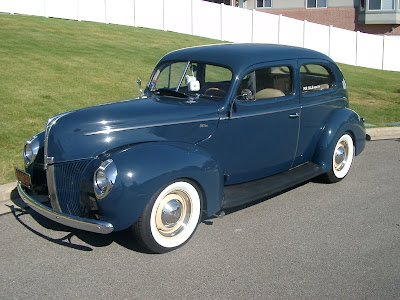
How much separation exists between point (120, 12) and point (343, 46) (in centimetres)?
1111

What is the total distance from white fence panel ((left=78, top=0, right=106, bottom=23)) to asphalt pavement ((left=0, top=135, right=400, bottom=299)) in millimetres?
17047

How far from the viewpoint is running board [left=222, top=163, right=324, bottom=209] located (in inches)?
202

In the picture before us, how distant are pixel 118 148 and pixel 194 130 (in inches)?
33.2

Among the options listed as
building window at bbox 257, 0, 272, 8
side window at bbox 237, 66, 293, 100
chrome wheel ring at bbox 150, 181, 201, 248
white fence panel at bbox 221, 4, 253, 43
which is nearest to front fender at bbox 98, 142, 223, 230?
chrome wheel ring at bbox 150, 181, 201, 248

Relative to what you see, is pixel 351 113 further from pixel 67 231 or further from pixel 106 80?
pixel 106 80

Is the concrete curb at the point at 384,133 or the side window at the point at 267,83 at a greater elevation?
the side window at the point at 267,83

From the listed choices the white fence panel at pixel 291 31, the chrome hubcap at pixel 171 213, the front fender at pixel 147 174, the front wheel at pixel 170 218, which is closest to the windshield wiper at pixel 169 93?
the front fender at pixel 147 174

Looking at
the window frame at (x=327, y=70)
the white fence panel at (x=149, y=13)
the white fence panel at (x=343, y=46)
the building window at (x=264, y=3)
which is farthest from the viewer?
the building window at (x=264, y=3)

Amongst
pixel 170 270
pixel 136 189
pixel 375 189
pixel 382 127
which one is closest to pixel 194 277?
pixel 170 270

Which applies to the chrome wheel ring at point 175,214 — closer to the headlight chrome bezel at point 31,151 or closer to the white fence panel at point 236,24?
the headlight chrome bezel at point 31,151

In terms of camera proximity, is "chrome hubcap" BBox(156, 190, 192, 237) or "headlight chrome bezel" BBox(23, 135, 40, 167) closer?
→ "chrome hubcap" BBox(156, 190, 192, 237)

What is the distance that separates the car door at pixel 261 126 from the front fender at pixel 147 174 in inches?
22.4

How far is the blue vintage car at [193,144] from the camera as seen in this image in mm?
4316

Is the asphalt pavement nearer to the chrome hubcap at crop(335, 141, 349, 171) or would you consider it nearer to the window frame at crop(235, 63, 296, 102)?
the chrome hubcap at crop(335, 141, 349, 171)
